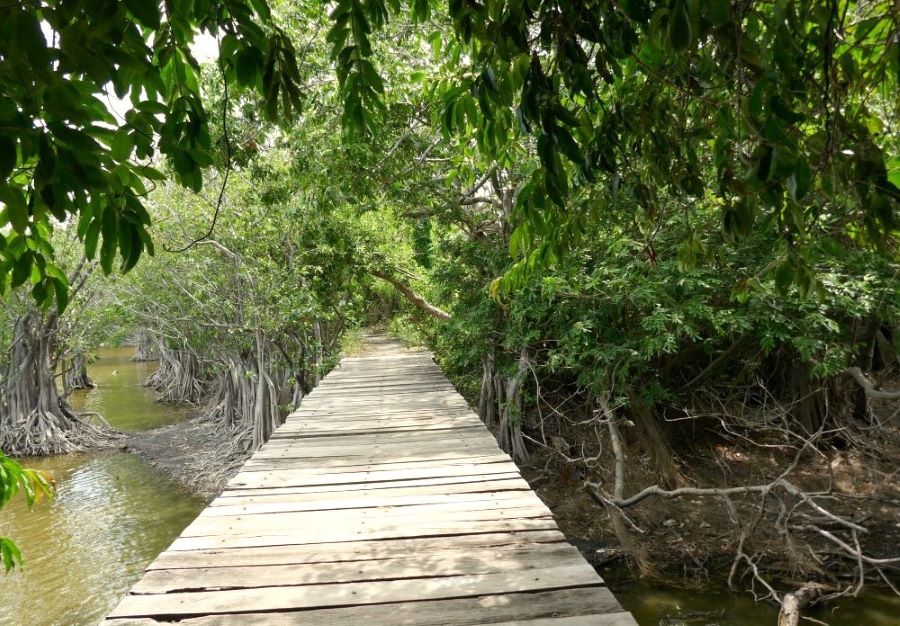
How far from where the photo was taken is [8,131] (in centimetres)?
88

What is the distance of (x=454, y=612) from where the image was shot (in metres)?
1.92

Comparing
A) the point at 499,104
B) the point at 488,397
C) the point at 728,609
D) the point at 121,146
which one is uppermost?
→ the point at 499,104

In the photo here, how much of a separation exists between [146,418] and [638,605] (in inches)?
623

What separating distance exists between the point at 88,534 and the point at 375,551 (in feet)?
30.1

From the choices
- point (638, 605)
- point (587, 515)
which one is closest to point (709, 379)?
point (587, 515)

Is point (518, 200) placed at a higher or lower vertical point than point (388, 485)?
higher

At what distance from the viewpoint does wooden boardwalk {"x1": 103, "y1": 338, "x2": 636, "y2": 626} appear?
1932mm

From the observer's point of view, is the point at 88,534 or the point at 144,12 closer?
the point at 144,12

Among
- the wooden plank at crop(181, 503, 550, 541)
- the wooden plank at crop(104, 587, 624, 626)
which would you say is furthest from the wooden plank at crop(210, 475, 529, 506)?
the wooden plank at crop(104, 587, 624, 626)

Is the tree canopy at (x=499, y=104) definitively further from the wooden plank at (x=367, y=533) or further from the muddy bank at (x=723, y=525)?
the muddy bank at (x=723, y=525)

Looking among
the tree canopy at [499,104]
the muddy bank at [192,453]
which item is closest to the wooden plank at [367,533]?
the tree canopy at [499,104]

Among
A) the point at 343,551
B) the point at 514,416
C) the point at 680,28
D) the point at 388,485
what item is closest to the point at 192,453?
the point at 514,416

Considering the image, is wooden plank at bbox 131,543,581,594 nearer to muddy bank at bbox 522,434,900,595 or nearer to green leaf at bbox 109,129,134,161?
green leaf at bbox 109,129,134,161

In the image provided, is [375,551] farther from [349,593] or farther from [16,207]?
[16,207]
